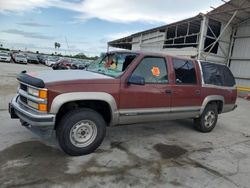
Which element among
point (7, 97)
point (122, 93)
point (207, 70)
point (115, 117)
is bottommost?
point (7, 97)

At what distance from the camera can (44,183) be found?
3385mm

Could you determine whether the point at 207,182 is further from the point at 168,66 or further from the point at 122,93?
the point at 168,66

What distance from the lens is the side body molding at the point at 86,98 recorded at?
13.1ft

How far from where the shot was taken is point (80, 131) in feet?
14.3

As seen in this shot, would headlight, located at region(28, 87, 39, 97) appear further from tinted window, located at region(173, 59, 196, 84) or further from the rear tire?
the rear tire

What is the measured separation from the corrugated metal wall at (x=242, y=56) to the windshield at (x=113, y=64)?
16.2 meters

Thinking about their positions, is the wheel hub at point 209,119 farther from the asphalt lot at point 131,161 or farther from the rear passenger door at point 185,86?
the rear passenger door at point 185,86

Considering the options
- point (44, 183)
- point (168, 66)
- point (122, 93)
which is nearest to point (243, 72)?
point (168, 66)

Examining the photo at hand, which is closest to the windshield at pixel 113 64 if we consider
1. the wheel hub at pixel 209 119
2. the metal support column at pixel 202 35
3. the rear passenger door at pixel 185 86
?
the rear passenger door at pixel 185 86

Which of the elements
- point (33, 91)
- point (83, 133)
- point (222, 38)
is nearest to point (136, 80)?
point (83, 133)

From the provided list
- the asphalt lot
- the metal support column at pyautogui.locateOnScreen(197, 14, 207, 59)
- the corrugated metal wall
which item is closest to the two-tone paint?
the asphalt lot

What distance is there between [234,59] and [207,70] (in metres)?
15.4

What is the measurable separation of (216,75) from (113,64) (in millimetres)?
3154

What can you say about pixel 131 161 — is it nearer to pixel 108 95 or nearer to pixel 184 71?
pixel 108 95
